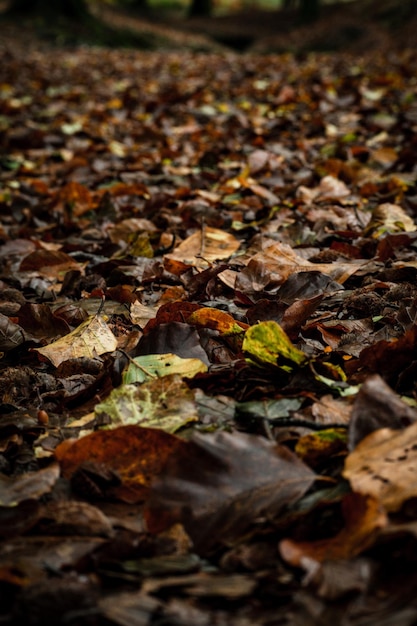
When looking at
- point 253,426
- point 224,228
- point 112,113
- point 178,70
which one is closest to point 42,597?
point 253,426

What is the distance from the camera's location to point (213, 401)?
48.1 inches

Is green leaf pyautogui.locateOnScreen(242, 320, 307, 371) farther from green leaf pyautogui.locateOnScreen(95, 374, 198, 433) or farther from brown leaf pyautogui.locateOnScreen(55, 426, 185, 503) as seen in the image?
brown leaf pyautogui.locateOnScreen(55, 426, 185, 503)

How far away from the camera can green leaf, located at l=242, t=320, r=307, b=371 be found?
1235mm

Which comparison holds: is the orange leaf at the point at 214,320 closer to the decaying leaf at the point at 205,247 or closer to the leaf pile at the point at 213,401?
the leaf pile at the point at 213,401

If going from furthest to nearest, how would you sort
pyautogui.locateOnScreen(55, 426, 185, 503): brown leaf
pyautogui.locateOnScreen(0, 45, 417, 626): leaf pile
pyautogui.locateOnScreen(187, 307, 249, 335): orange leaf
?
pyautogui.locateOnScreen(187, 307, 249, 335): orange leaf → pyautogui.locateOnScreen(55, 426, 185, 503): brown leaf → pyautogui.locateOnScreen(0, 45, 417, 626): leaf pile

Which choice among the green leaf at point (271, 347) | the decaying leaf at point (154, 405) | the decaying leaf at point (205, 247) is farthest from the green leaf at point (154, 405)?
the decaying leaf at point (205, 247)

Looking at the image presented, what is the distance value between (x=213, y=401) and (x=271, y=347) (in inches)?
6.2

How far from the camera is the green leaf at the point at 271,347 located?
124 cm

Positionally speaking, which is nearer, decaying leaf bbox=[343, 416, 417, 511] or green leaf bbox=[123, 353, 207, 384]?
decaying leaf bbox=[343, 416, 417, 511]

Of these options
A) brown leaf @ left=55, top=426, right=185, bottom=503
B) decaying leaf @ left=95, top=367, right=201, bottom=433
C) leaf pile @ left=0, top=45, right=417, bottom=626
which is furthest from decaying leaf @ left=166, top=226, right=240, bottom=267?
brown leaf @ left=55, top=426, right=185, bottom=503

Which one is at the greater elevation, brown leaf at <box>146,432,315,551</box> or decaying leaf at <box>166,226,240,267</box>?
brown leaf at <box>146,432,315,551</box>

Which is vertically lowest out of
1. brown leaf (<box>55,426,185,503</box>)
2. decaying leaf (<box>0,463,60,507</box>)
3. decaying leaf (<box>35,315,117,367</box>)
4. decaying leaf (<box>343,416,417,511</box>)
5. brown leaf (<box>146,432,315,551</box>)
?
decaying leaf (<box>35,315,117,367</box>)

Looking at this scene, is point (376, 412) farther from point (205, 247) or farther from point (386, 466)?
point (205, 247)

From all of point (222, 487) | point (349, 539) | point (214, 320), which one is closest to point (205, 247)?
point (214, 320)
